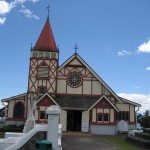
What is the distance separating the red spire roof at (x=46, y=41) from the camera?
135 feet

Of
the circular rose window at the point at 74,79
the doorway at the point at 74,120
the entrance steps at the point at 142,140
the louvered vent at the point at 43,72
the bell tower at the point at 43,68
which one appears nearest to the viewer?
the entrance steps at the point at 142,140

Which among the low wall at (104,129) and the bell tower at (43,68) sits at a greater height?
the bell tower at (43,68)

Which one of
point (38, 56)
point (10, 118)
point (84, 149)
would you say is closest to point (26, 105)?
point (10, 118)

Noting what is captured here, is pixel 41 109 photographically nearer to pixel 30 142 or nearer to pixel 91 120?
pixel 91 120

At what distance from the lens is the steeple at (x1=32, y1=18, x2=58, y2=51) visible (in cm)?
4119

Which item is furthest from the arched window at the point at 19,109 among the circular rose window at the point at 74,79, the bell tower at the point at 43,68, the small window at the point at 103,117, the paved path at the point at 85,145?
the paved path at the point at 85,145

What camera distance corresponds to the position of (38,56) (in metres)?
40.8

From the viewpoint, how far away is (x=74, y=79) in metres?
40.1

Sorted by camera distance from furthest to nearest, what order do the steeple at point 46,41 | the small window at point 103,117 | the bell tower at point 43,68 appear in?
the steeple at point 46,41
the bell tower at point 43,68
the small window at point 103,117

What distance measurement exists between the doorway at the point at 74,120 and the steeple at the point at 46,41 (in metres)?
9.12

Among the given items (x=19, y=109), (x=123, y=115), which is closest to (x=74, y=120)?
(x=123, y=115)

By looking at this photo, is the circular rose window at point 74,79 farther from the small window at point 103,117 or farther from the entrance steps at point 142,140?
the entrance steps at point 142,140

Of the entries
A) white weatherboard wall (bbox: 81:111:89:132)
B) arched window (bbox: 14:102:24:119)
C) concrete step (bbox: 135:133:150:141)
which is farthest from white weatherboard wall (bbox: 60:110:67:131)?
concrete step (bbox: 135:133:150:141)

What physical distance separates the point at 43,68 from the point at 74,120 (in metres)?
8.04
